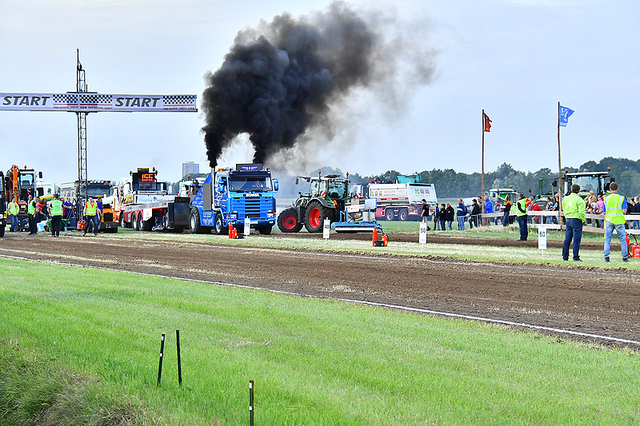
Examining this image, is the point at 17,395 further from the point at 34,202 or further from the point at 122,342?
the point at 34,202

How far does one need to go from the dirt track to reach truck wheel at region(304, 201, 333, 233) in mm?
11250

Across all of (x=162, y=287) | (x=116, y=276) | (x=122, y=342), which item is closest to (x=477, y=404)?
(x=122, y=342)

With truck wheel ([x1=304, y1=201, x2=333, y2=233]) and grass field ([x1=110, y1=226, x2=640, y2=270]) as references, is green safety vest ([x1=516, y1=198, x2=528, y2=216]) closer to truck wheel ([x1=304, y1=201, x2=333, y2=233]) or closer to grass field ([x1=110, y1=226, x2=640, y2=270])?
grass field ([x1=110, y1=226, x2=640, y2=270])

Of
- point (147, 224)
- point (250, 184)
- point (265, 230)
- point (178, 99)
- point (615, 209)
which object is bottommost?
point (265, 230)

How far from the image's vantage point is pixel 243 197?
1346 inches

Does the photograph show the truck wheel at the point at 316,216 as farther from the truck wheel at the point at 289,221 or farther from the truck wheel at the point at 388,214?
the truck wheel at the point at 388,214

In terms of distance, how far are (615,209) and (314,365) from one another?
13557 mm

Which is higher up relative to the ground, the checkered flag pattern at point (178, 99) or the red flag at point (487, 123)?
the checkered flag pattern at point (178, 99)

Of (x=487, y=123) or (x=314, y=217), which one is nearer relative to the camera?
(x=314, y=217)

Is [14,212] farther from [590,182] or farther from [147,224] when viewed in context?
[590,182]

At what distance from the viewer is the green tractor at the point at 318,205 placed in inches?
1379

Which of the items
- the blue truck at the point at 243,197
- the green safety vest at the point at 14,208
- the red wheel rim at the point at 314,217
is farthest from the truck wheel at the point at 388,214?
the green safety vest at the point at 14,208

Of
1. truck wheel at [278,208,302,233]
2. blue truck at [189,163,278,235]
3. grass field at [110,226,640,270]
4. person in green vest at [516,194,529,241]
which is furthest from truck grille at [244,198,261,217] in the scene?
person in green vest at [516,194,529,241]

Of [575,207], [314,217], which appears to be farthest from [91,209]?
[575,207]
